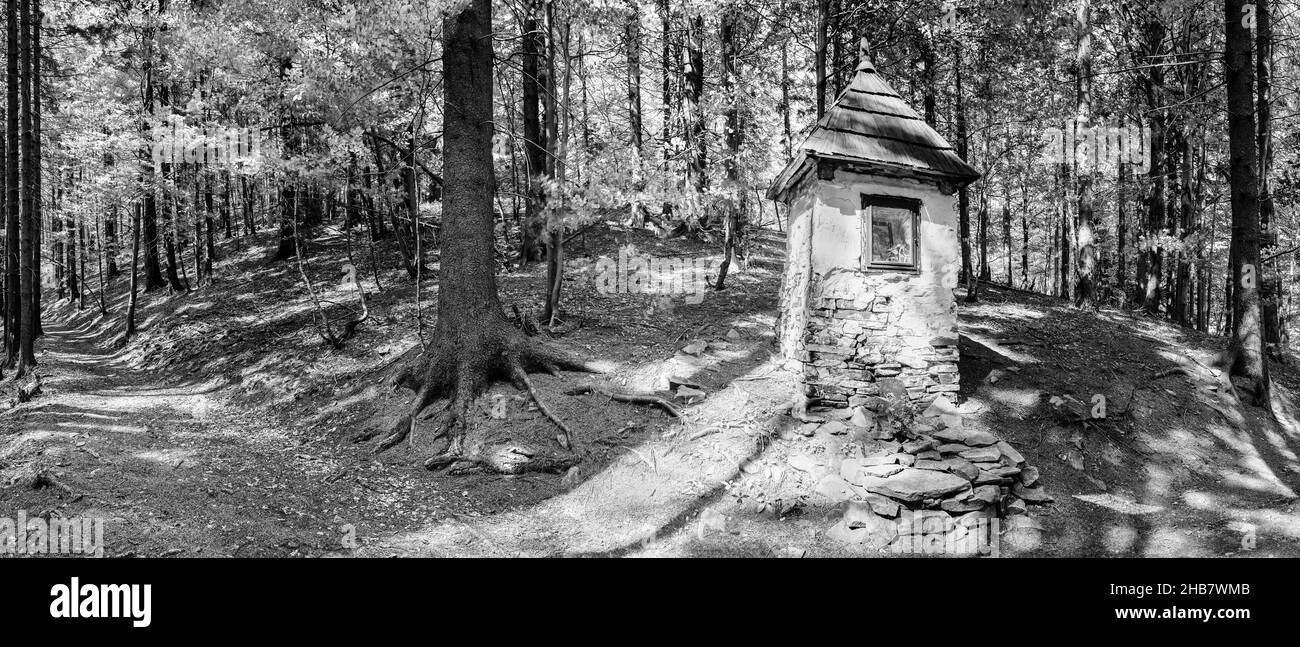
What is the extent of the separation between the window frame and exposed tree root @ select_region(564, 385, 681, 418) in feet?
10.7

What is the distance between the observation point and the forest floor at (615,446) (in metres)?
5.57

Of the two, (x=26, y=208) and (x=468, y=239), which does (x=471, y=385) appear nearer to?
(x=468, y=239)

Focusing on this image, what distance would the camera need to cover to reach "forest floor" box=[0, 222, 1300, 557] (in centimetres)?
557

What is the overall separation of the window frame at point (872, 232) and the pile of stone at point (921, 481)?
6.85ft

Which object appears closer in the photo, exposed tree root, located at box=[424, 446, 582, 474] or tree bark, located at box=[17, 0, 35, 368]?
exposed tree root, located at box=[424, 446, 582, 474]

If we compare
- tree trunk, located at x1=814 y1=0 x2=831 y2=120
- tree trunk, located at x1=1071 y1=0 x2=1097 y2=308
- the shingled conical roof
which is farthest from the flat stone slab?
tree trunk, located at x1=1071 y1=0 x2=1097 y2=308

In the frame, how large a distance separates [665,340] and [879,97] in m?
5.07

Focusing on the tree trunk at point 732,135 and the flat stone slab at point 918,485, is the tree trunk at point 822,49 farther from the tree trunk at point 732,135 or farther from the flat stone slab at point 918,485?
the flat stone slab at point 918,485

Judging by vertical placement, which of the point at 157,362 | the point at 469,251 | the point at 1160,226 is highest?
the point at 1160,226

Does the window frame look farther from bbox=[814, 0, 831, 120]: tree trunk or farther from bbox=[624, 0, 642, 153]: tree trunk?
bbox=[624, 0, 642, 153]: tree trunk

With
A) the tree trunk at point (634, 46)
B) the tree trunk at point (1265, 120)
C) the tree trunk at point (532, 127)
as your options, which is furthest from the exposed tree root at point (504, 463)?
the tree trunk at point (1265, 120)

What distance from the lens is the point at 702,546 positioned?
5645 mm
